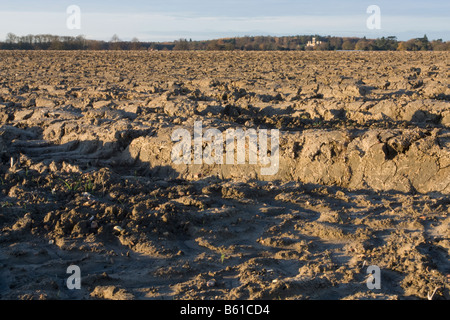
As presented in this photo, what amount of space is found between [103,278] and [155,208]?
46.9 inches

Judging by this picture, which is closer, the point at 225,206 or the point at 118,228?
the point at 118,228

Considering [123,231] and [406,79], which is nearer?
[123,231]

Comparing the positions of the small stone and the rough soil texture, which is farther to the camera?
the small stone

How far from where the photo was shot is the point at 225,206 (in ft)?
15.3

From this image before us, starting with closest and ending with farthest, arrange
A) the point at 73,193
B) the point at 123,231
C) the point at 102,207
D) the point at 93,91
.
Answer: the point at 123,231 → the point at 102,207 → the point at 73,193 → the point at 93,91

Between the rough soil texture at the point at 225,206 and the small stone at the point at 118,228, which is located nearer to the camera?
the rough soil texture at the point at 225,206

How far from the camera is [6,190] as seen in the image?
5.11 meters

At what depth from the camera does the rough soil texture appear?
136 inches

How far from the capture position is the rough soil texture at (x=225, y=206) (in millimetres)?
3457

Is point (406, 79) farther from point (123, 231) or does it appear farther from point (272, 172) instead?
point (123, 231)

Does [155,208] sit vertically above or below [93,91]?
below
